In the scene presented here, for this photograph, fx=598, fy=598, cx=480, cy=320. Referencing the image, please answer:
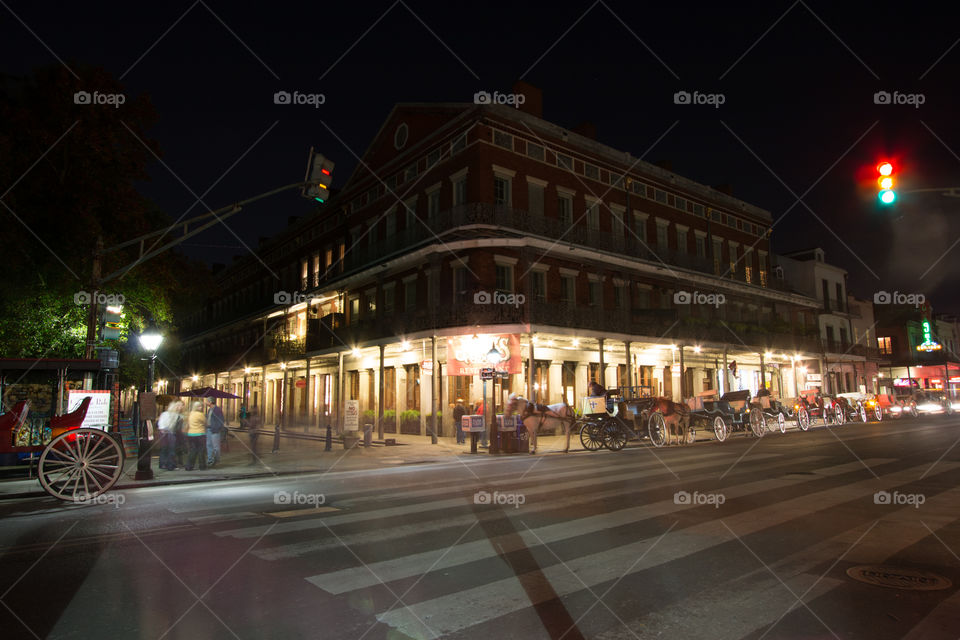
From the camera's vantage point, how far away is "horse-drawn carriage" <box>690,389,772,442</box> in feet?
68.5

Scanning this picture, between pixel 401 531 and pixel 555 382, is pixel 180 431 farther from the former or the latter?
pixel 555 382

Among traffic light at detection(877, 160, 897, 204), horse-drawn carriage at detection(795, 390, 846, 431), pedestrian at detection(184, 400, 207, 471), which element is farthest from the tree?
horse-drawn carriage at detection(795, 390, 846, 431)

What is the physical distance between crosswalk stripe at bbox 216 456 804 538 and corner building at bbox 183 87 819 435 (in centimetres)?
1198

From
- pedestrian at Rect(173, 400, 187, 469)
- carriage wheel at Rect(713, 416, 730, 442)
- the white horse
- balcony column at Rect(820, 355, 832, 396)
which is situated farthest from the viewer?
balcony column at Rect(820, 355, 832, 396)

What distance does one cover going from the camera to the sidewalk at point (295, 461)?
38.8 feet

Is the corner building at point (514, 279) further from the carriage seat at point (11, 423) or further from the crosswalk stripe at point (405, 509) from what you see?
the carriage seat at point (11, 423)

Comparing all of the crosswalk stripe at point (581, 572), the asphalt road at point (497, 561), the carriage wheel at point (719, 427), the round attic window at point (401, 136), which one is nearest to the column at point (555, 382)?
the carriage wheel at point (719, 427)

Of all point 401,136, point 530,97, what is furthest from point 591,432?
point 401,136

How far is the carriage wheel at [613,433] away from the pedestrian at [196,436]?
10923 millimetres

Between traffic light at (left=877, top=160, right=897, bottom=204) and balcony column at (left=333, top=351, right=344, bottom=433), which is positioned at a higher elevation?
traffic light at (left=877, top=160, right=897, bottom=204)

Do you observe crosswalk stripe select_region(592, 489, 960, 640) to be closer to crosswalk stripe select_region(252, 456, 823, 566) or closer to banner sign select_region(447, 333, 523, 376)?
crosswalk stripe select_region(252, 456, 823, 566)

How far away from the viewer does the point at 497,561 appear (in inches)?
217

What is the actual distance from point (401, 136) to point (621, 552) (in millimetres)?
28473

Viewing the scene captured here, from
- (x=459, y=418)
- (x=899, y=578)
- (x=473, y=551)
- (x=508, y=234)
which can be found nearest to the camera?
(x=899, y=578)
